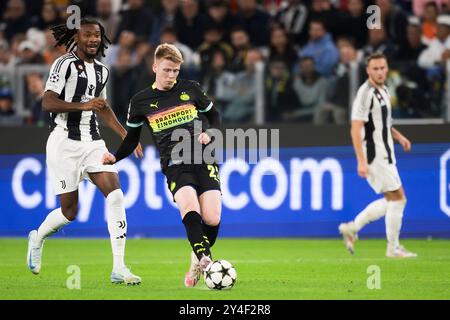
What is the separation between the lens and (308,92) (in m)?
15.9

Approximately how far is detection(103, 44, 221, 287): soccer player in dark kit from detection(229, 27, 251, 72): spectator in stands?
6.52 meters

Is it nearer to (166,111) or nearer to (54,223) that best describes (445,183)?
(166,111)

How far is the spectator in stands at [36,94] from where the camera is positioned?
1669cm

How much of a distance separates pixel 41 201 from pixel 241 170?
118 inches

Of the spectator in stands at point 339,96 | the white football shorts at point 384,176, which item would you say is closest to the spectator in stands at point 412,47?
the spectator in stands at point 339,96

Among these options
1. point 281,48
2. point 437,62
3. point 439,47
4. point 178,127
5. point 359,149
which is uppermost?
point 281,48

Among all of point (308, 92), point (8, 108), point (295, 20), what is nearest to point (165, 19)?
point (295, 20)

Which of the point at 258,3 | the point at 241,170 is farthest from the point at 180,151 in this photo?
the point at 258,3

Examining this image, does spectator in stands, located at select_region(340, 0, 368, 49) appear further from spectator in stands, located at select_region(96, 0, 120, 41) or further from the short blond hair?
the short blond hair

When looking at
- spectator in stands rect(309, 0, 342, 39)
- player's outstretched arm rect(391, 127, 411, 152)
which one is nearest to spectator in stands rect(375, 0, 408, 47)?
spectator in stands rect(309, 0, 342, 39)

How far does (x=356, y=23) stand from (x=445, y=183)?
3.46m

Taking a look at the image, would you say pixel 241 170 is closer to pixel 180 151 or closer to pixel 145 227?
pixel 145 227

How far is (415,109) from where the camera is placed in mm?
15406
